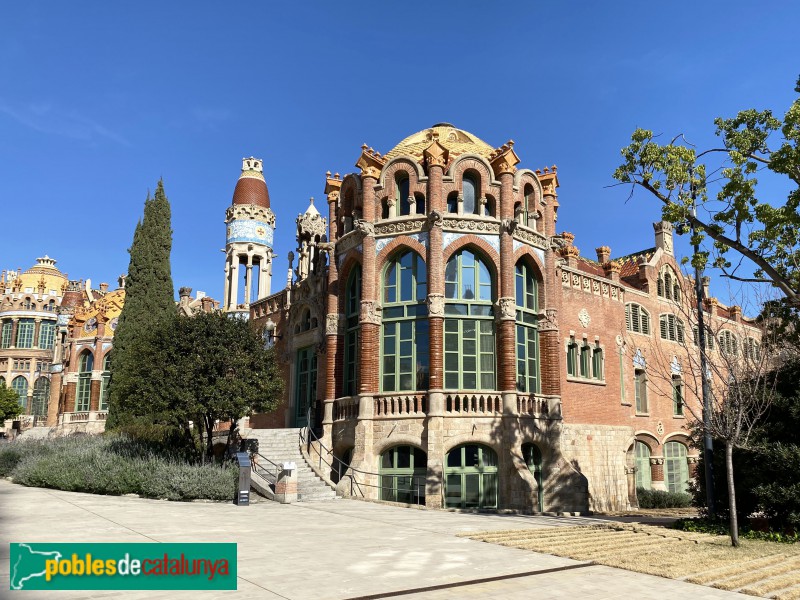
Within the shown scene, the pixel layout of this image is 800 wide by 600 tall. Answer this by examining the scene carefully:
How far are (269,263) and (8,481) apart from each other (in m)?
20.9

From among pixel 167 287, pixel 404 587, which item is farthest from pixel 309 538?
pixel 167 287

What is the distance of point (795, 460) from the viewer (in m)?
15.3

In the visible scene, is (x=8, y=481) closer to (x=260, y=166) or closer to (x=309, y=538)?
(x=309, y=538)

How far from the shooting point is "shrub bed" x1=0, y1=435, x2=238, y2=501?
62.5 feet

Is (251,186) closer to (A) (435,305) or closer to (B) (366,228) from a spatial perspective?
(B) (366,228)

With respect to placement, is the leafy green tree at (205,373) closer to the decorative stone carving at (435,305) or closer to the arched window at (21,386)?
the decorative stone carving at (435,305)

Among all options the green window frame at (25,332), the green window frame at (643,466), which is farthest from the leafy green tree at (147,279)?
the green window frame at (25,332)

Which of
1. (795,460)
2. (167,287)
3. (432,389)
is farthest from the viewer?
(167,287)

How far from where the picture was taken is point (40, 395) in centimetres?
6956

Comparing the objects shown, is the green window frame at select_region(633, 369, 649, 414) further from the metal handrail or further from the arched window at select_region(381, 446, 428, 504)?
the metal handrail

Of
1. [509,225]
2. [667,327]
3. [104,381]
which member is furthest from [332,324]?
[104,381]

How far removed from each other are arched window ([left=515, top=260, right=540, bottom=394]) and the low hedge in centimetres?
997

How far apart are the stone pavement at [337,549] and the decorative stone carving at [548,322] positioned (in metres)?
8.58

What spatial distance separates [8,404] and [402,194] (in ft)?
154
